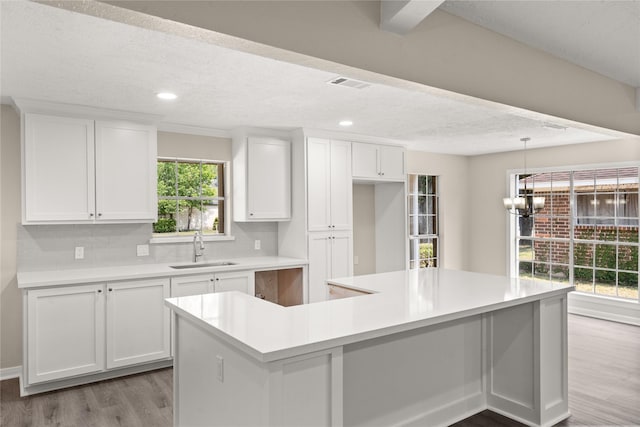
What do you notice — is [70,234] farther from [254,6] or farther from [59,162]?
[254,6]

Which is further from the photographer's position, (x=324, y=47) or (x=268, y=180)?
(x=268, y=180)

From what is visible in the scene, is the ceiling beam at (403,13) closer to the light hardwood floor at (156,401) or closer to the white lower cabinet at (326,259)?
the light hardwood floor at (156,401)

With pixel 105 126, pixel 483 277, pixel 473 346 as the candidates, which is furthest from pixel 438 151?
pixel 105 126

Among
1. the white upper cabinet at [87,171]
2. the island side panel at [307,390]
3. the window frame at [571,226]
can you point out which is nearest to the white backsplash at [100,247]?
the white upper cabinet at [87,171]

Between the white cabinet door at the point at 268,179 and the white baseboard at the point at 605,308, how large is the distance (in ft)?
13.8

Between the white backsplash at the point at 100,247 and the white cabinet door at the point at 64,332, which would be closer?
the white cabinet door at the point at 64,332

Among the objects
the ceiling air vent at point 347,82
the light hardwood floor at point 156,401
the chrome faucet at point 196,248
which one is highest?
the ceiling air vent at point 347,82

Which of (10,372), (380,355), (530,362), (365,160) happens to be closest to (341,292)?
(380,355)

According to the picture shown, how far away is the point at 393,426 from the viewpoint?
8.55 ft

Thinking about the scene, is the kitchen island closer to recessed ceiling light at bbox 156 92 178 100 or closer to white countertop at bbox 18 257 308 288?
white countertop at bbox 18 257 308 288

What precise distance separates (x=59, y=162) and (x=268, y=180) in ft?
6.58

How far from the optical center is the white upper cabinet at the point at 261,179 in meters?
4.80

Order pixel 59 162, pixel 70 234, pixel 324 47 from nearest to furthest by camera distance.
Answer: pixel 324 47
pixel 59 162
pixel 70 234

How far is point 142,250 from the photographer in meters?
4.45
